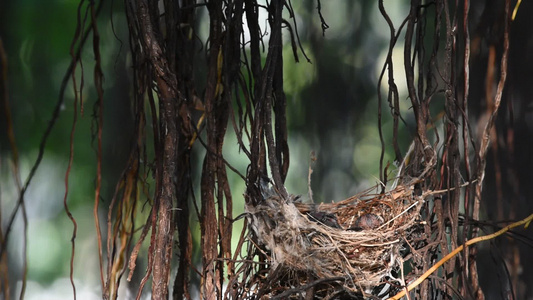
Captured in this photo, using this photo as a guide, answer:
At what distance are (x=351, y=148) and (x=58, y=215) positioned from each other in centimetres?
70

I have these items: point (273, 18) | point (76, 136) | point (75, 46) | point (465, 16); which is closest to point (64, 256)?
point (76, 136)

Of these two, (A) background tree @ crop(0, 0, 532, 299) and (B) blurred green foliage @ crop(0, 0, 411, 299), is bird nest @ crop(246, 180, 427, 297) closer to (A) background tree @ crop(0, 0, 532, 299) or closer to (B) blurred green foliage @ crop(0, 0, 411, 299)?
(A) background tree @ crop(0, 0, 532, 299)

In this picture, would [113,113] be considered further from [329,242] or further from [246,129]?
[329,242]

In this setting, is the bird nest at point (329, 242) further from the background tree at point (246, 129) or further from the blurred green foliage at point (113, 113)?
the blurred green foliage at point (113, 113)

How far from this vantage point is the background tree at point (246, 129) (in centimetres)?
108

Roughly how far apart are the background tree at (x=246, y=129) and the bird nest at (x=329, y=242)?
26mm

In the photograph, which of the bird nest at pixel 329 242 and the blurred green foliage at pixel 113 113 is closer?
the bird nest at pixel 329 242

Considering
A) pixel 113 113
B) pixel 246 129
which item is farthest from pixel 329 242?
pixel 113 113

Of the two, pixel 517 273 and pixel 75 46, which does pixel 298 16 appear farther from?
pixel 517 273

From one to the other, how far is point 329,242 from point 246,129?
310 millimetres

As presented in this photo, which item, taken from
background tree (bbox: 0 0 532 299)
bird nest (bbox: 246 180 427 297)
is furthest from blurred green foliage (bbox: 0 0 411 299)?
bird nest (bbox: 246 180 427 297)

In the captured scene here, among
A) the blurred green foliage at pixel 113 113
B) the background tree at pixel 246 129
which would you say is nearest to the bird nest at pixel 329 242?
the background tree at pixel 246 129

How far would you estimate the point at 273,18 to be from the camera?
119 centimetres

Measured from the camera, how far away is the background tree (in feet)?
3.54
